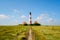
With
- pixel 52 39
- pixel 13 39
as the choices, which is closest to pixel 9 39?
pixel 13 39

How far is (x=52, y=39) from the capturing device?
2880 cm

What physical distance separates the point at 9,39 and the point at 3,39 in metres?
1.20

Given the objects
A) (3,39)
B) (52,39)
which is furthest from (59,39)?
(3,39)

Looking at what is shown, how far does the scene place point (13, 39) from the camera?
2877 cm

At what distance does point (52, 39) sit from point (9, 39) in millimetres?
8253

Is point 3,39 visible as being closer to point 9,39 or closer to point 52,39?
point 9,39

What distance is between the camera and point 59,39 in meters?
28.2

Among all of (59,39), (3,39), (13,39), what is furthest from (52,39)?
(3,39)

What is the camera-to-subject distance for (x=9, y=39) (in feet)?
96.3

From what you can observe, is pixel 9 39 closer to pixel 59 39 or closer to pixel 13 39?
pixel 13 39

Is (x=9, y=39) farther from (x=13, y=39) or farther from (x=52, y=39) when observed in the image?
(x=52, y=39)

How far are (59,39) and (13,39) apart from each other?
8636mm

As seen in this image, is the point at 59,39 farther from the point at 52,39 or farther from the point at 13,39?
the point at 13,39

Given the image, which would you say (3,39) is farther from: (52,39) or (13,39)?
(52,39)
